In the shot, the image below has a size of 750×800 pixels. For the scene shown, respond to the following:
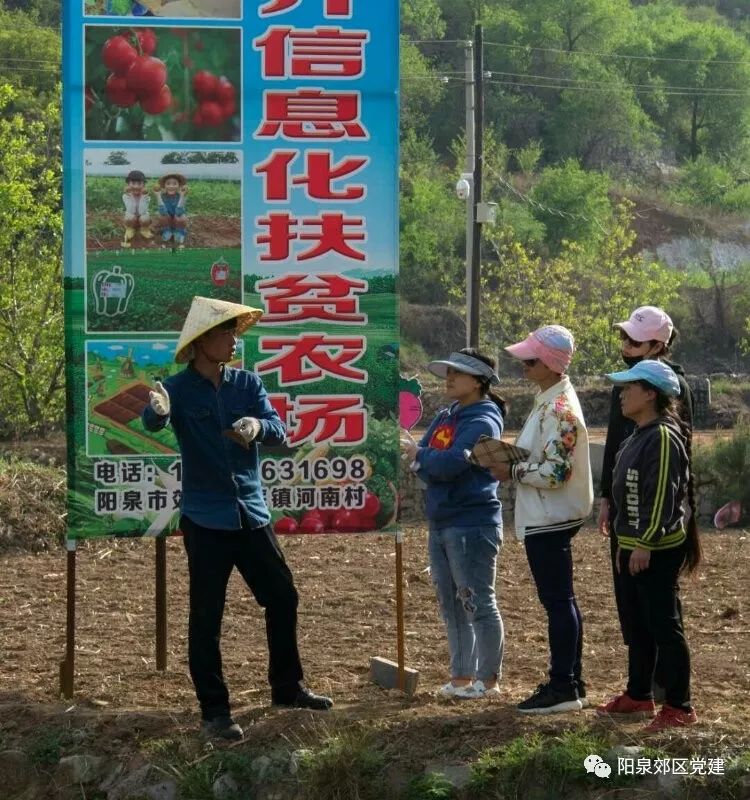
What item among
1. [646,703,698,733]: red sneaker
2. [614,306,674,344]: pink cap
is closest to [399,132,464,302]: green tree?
[614,306,674,344]: pink cap

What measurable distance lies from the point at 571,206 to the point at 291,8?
185 ft

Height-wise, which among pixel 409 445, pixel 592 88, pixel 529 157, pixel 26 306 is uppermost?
pixel 592 88

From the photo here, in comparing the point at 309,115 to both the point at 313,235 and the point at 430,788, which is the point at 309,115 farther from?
the point at 430,788

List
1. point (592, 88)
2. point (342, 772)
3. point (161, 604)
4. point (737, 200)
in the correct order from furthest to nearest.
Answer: point (592, 88) → point (737, 200) → point (161, 604) → point (342, 772)

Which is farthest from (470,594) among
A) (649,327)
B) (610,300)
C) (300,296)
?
(610,300)

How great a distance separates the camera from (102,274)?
20.4 feet

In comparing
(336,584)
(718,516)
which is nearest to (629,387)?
(336,584)

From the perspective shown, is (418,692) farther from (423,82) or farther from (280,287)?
(423,82)

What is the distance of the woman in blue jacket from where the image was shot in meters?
5.98

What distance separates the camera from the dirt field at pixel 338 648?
5562 millimetres

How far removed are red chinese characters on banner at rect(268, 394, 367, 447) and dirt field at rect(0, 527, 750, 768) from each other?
1.15 m

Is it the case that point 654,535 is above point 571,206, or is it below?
below

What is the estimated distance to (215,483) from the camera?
566cm

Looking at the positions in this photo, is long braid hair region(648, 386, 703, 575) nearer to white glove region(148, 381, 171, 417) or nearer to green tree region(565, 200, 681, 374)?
white glove region(148, 381, 171, 417)
